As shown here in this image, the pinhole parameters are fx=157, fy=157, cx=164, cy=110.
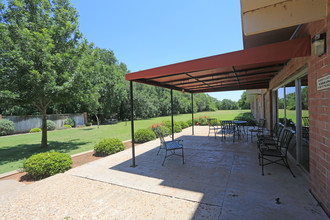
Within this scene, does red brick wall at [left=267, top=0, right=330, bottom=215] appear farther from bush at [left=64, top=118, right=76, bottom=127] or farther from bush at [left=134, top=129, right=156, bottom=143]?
bush at [left=64, top=118, right=76, bottom=127]

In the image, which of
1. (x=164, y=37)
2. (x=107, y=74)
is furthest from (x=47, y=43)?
(x=107, y=74)

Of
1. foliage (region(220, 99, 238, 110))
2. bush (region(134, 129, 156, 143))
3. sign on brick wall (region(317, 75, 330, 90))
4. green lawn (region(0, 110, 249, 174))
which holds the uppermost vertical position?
foliage (region(220, 99, 238, 110))

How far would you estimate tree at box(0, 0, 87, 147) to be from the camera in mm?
6375

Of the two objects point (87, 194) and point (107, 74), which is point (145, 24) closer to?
point (87, 194)

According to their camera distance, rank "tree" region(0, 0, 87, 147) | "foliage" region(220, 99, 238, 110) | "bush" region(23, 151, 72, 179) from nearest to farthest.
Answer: "bush" region(23, 151, 72, 179) < "tree" region(0, 0, 87, 147) < "foliage" region(220, 99, 238, 110)

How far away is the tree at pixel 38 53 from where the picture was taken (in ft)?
20.9

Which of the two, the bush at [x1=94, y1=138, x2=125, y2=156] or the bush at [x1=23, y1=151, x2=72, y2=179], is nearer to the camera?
the bush at [x1=23, y1=151, x2=72, y2=179]

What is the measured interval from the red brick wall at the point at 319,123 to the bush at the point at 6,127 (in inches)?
769

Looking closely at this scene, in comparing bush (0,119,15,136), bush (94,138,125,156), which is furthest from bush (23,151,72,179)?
bush (0,119,15,136)

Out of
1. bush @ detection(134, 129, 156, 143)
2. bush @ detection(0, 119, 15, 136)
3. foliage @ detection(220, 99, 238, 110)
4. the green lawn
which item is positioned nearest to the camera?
the green lawn

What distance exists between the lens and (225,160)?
4512mm

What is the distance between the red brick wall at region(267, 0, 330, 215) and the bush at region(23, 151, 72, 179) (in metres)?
5.50

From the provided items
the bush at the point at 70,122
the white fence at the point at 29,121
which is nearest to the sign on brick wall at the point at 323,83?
the white fence at the point at 29,121

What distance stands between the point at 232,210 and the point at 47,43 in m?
8.96
